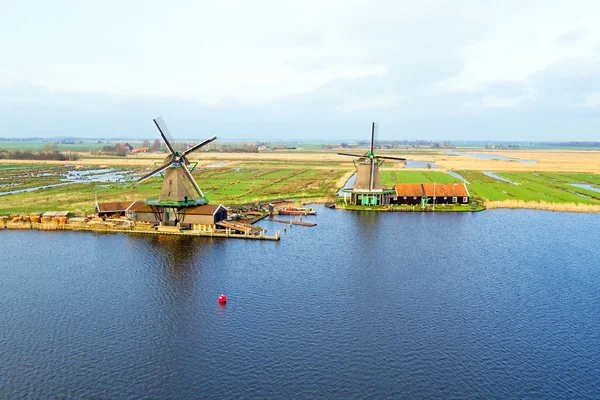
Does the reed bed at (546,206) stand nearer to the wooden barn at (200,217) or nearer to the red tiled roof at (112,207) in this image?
the wooden barn at (200,217)

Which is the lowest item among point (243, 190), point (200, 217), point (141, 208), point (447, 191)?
point (243, 190)

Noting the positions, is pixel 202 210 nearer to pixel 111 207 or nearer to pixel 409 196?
pixel 111 207

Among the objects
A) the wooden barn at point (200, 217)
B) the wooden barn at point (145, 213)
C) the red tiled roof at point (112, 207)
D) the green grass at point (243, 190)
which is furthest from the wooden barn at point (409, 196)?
the red tiled roof at point (112, 207)

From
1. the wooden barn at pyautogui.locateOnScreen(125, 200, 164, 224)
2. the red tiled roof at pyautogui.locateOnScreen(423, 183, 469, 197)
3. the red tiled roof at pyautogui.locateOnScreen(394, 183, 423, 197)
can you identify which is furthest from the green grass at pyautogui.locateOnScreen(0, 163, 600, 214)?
the red tiled roof at pyautogui.locateOnScreen(394, 183, 423, 197)

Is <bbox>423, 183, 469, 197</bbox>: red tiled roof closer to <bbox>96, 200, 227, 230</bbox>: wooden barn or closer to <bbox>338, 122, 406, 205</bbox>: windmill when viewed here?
<bbox>338, 122, 406, 205</bbox>: windmill

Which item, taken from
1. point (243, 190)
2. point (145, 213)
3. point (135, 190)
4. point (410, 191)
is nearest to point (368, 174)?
point (410, 191)
